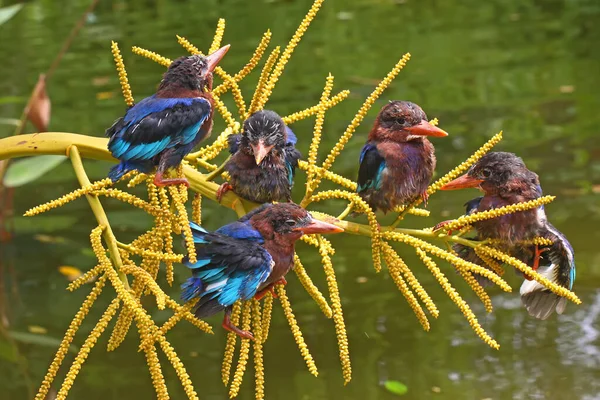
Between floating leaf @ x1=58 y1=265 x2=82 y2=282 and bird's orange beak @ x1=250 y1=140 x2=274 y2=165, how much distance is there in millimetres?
2823

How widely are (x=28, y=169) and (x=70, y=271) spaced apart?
2.02 meters

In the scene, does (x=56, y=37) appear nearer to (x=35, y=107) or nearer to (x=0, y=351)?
(x=0, y=351)

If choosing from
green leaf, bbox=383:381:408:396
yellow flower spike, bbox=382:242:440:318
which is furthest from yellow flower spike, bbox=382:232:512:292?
green leaf, bbox=383:381:408:396

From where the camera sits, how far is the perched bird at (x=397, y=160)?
1.74 metres

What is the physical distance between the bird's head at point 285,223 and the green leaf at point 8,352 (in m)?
2.26

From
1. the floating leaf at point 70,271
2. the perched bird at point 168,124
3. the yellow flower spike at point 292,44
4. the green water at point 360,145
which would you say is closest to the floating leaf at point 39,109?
the green water at point 360,145

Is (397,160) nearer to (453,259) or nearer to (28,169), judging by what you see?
(453,259)

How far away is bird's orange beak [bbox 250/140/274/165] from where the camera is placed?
1.57m

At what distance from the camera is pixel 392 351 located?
3488 millimetres

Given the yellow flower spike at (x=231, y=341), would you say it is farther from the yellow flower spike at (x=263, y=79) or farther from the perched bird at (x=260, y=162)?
the yellow flower spike at (x=263, y=79)

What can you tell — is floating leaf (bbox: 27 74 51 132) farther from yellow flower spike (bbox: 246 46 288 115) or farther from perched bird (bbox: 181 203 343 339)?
perched bird (bbox: 181 203 343 339)

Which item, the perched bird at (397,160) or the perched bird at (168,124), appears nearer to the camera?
the perched bird at (168,124)

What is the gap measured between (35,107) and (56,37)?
5.63 meters

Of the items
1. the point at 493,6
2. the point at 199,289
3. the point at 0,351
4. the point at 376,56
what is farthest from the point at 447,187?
the point at 493,6
